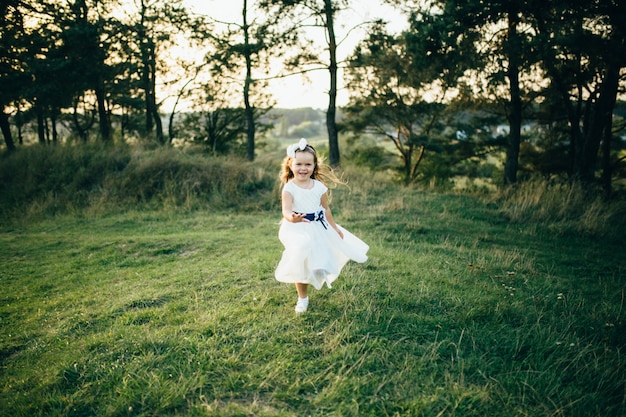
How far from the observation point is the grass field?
8.34 ft

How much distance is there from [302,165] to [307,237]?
0.84 meters

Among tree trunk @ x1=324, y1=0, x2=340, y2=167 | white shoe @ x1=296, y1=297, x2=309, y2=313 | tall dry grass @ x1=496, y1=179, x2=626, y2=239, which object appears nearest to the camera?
white shoe @ x1=296, y1=297, x2=309, y2=313

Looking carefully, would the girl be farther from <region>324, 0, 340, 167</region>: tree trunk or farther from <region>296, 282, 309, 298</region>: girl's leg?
<region>324, 0, 340, 167</region>: tree trunk

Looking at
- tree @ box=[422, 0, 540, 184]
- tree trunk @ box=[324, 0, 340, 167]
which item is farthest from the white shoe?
tree trunk @ box=[324, 0, 340, 167]

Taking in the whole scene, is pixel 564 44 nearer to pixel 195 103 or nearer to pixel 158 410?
pixel 158 410

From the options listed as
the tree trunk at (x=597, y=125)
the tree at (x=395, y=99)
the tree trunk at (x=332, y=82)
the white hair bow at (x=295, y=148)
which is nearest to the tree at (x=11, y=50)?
the tree trunk at (x=332, y=82)

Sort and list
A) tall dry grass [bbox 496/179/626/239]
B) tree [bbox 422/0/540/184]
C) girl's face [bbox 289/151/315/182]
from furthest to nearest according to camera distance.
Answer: tree [bbox 422/0/540/184]
tall dry grass [bbox 496/179/626/239]
girl's face [bbox 289/151/315/182]

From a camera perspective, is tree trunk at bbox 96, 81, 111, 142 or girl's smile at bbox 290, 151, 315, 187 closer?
girl's smile at bbox 290, 151, 315, 187

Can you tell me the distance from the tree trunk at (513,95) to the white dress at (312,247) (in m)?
9.30

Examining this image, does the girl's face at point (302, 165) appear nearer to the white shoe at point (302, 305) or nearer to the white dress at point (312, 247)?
the white dress at point (312, 247)

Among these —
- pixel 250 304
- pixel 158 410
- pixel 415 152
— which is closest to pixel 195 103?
pixel 415 152

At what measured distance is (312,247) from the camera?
3.54 m

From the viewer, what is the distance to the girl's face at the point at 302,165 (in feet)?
12.7

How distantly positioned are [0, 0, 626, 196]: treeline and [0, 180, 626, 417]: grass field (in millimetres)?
6829
